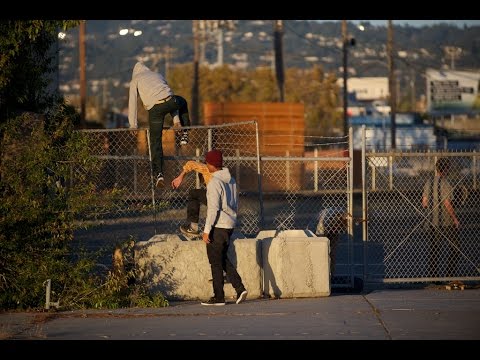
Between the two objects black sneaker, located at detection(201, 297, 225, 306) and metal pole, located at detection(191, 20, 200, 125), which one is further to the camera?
metal pole, located at detection(191, 20, 200, 125)

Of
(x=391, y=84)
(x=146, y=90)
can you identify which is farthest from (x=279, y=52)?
(x=146, y=90)

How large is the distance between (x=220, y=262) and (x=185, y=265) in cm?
71

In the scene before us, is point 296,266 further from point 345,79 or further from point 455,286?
point 345,79

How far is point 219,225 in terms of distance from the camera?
528 inches

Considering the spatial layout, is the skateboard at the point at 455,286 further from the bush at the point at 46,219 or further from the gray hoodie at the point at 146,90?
the gray hoodie at the point at 146,90

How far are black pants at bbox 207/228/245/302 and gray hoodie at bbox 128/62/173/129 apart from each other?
8.34 ft

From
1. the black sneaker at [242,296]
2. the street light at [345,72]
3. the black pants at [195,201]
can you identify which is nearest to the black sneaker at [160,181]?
the black pants at [195,201]

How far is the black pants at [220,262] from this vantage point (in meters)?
13.4

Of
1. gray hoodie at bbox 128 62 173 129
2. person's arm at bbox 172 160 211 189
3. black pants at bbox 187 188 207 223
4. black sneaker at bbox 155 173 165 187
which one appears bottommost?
black pants at bbox 187 188 207 223

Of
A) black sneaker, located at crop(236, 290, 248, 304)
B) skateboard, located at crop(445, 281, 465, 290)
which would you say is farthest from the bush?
skateboard, located at crop(445, 281, 465, 290)

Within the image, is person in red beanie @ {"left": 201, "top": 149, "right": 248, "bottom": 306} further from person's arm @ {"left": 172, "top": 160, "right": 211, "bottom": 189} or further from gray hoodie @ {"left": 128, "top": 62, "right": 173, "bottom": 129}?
gray hoodie @ {"left": 128, "top": 62, "right": 173, "bottom": 129}

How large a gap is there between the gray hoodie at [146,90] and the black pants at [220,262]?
2541 mm

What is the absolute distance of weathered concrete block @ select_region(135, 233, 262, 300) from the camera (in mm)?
13875
